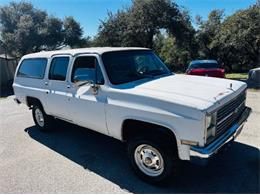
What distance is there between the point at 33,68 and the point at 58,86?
4.92ft

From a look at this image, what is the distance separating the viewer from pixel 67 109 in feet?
16.8

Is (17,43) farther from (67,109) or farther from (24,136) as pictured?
(67,109)

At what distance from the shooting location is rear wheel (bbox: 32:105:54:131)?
636 centimetres

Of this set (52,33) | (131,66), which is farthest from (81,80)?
(52,33)

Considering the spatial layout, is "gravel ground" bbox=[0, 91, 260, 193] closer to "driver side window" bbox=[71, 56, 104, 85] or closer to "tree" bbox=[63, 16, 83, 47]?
"driver side window" bbox=[71, 56, 104, 85]

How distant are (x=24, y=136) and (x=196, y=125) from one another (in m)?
5.03

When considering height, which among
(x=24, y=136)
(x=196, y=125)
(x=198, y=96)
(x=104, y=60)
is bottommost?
(x=24, y=136)

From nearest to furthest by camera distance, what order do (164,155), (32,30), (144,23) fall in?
(164,155) < (144,23) < (32,30)

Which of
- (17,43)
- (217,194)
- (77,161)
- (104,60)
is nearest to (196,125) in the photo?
(217,194)

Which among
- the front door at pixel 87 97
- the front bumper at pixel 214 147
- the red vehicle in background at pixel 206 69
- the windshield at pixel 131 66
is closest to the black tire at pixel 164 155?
the front bumper at pixel 214 147

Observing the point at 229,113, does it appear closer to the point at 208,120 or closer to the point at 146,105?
the point at 208,120

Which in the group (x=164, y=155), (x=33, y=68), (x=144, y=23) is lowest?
(x=164, y=155)

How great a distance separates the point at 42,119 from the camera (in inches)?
259

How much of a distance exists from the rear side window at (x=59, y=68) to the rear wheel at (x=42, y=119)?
122cm
